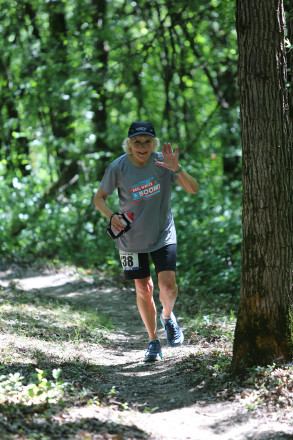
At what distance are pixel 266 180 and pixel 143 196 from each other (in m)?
1.29

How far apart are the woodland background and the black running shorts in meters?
4.17

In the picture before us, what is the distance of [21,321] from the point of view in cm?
654

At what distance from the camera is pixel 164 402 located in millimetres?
4410

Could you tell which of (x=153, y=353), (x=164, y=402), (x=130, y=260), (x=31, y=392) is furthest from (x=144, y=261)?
(x=31, y=392)

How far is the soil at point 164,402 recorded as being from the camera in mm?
3695

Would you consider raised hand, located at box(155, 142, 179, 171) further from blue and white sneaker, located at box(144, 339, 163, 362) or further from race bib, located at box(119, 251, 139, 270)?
blue and white sneaker, located at box(144, 339, 163, 362)

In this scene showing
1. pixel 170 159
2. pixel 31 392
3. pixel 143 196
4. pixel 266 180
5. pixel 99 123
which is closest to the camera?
pixel 31 392

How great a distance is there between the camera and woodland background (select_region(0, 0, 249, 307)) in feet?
33.8

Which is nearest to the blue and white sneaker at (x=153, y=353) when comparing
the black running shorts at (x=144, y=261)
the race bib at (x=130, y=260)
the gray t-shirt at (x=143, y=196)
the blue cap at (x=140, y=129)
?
the black running shorts at (x=144, y=261)

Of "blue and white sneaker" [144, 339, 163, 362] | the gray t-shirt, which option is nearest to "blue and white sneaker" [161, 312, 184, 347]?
"blue and white sneaker" [144, 339, 163, 362]

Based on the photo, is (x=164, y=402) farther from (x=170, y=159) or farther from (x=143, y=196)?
(x=170, y=159)

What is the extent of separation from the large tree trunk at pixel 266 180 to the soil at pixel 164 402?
0.51 metres

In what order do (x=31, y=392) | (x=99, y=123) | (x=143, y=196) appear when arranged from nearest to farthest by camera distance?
1. (x=31, y=392)
2. (x=143, y=196)
3. (x=99, y=123)

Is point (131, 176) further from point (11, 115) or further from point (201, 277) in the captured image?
point (11, 115)
